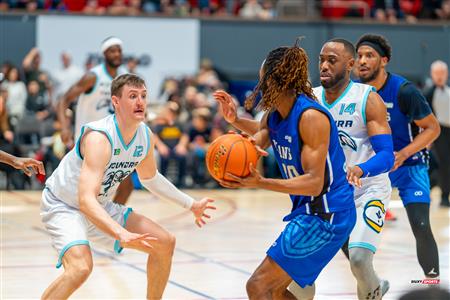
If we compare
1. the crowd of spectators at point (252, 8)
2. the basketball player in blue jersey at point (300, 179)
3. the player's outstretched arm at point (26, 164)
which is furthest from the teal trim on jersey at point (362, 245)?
the crowd of spectators at point (252, 8)

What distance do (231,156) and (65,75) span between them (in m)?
13.0

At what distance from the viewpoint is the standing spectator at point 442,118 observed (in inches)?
558

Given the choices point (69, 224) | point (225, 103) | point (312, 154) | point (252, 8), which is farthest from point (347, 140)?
point (252, 8)

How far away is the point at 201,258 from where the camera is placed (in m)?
9.29

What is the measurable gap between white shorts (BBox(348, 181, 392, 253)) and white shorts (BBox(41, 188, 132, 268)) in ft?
5.27

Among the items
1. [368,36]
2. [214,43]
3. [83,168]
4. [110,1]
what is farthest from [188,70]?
[83,168]

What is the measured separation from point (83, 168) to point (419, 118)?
284cm

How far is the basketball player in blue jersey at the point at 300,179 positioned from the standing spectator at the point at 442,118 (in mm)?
9020

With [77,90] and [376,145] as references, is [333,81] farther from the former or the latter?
Result: [77,90]

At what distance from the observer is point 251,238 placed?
10.7 metres

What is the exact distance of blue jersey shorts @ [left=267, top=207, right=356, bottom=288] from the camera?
5324 mm

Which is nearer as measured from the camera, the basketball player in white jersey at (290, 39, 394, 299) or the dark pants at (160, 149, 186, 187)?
the basketball player in white jersey at (290, 39, 394, 299)

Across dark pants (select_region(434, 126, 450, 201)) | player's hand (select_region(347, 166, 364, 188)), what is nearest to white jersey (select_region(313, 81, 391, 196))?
player's hand (select_region(347, 166, 364, 188))

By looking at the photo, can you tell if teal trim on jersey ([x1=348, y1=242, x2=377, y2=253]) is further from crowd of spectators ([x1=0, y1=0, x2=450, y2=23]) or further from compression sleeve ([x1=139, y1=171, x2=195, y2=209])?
crowd of spectators ([x1=0, y1=0, x2=450, y2=23])
